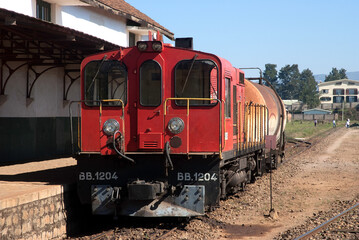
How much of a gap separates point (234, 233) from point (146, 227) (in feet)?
5.97

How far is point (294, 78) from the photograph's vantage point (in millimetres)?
160750

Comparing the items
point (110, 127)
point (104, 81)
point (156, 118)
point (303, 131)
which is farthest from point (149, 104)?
point (303, 131)

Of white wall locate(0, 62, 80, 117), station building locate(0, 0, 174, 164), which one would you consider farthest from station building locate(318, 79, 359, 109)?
white wall locate(0, 62, 80, 117)

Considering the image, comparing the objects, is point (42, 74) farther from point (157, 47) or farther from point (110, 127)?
point (157, 47)

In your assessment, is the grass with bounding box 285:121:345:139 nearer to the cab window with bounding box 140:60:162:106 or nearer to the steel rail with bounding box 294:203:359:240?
the steel rail with bounding box 294:203:359:240

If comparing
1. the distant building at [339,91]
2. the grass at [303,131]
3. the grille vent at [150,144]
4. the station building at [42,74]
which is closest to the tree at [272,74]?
the distant building at [339,91]

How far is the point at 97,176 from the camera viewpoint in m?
9.91

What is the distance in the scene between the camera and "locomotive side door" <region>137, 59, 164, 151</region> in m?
9.67

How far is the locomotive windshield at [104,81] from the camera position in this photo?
9930 millimetres

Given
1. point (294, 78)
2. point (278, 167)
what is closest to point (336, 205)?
point (278, 167)

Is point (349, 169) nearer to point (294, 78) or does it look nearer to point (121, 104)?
point (121, 104)

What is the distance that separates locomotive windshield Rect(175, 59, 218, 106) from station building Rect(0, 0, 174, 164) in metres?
5.51

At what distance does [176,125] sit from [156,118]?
18.9 inches

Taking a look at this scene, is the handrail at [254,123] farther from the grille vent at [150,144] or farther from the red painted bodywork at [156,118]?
the grille vent at [150,144]
